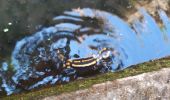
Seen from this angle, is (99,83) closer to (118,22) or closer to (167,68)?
(167,68)

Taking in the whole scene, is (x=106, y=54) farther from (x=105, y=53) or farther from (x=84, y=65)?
(x=84, y=65)

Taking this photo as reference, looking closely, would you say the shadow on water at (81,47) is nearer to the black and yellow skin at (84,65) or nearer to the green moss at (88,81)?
the black and yellow skin at (84,65)

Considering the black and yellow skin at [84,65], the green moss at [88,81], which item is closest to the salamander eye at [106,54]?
the black and yellow skin at [84,65]

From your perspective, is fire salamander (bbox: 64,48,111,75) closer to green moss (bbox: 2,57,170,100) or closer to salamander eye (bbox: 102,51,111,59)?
salamander eye (bbox: 102,51,111,59)

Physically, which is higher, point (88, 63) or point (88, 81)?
point (88, 63)

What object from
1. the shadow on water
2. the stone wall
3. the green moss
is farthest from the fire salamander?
the stone wall

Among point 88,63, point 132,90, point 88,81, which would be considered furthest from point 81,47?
point 132,90
